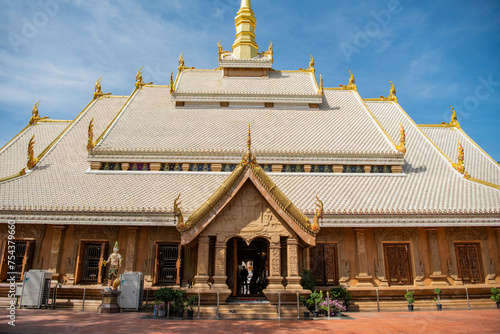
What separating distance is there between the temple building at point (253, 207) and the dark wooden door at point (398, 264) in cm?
5

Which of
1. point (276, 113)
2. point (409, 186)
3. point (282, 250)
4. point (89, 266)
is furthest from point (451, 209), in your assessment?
point (89, 266)

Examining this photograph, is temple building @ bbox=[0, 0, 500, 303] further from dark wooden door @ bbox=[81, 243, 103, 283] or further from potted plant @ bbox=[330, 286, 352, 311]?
potted plant @ bbox=[330, 286, 352, 311]

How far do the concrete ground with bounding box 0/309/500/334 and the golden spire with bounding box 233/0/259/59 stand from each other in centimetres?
2286

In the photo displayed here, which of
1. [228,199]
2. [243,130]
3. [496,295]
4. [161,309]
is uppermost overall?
[243,130]

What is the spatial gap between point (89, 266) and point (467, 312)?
1527 centimetres

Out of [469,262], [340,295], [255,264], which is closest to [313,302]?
[340,295]

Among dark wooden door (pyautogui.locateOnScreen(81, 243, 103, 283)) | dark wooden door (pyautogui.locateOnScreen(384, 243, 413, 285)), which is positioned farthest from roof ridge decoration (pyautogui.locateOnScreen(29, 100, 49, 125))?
dark wooden door (pyautogui.locateOnScreen(384, 243, 413, 285))

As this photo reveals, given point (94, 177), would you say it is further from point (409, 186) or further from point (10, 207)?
point (409, 186)

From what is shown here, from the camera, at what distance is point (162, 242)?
607 inches

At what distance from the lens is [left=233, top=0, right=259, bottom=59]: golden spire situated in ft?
97.3

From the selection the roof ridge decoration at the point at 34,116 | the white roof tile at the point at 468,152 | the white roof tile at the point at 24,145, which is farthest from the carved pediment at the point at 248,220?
the roof ridge decoration at the point at 34,116

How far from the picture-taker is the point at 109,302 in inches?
488

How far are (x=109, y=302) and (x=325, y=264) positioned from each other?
8746mm

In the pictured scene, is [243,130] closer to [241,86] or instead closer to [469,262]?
[241,86]
